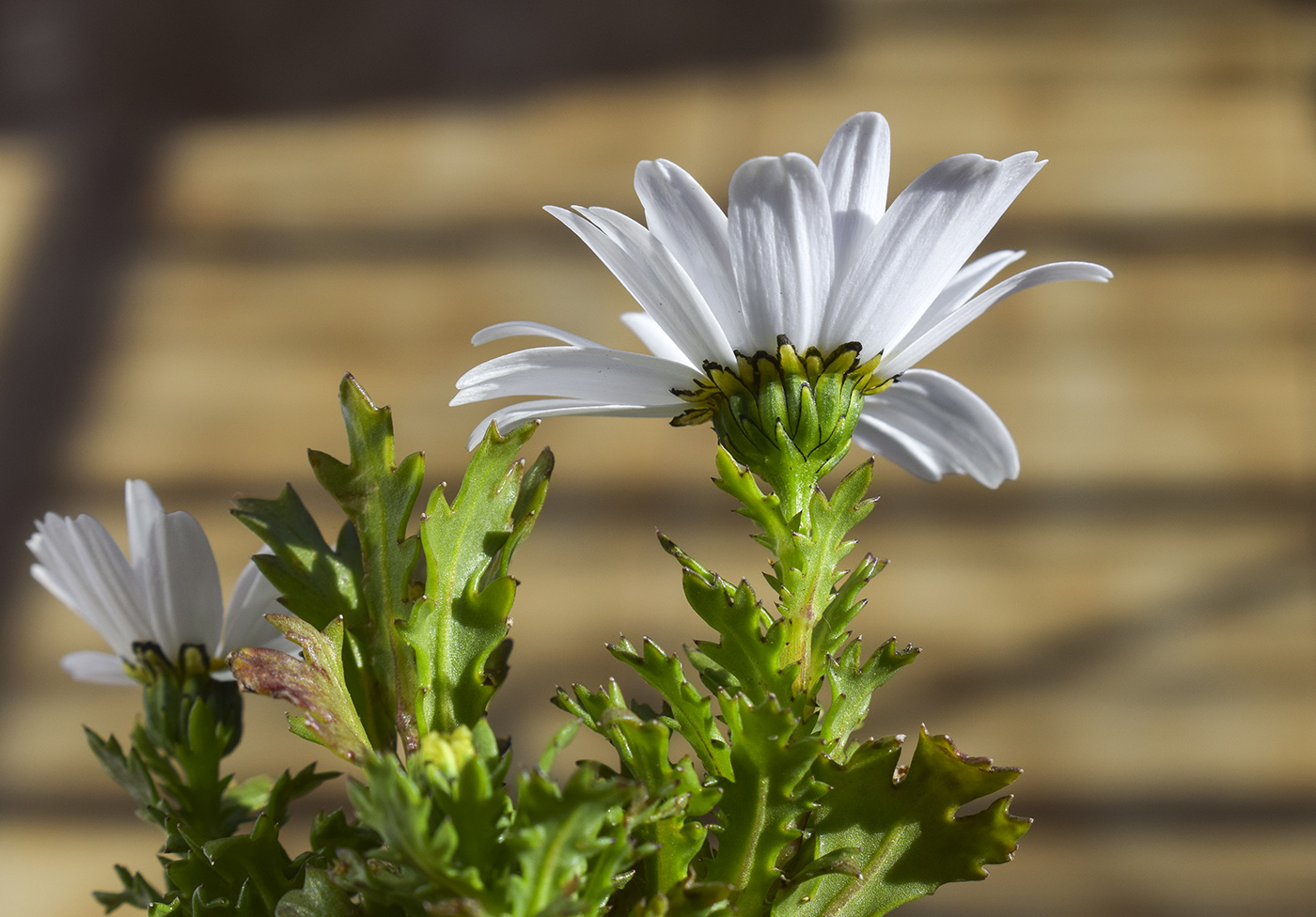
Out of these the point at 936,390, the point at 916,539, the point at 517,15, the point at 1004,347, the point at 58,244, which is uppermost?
the point at 517,15

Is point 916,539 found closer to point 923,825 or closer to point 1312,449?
point 1312,449

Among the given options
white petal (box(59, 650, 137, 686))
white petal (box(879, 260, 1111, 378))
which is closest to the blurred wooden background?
white petal (box(59, 650, 137, 686))

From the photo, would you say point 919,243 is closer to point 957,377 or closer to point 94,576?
point 94,576

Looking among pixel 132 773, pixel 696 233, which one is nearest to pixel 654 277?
pixel 696 233

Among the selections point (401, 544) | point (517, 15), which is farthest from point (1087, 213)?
point (401, 544)

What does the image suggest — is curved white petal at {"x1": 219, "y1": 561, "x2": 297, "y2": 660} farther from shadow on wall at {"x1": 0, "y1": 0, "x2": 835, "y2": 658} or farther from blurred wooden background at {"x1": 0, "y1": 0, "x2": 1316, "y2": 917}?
shadow on wall at {"x1": 0, "y1": 0, "x2": 835, "y2": 658}

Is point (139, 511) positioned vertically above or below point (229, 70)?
below
